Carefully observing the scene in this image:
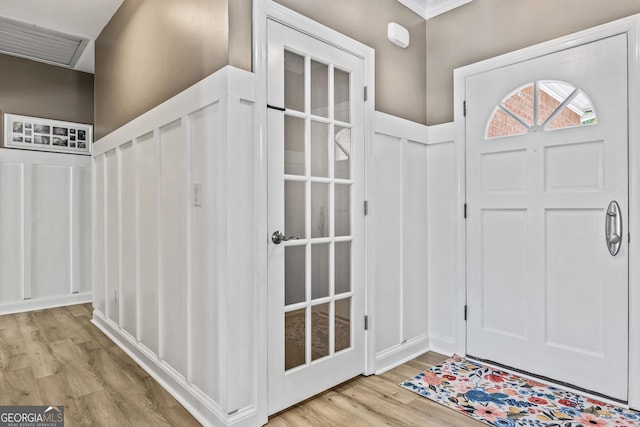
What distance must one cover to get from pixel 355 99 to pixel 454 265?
1.44 meters

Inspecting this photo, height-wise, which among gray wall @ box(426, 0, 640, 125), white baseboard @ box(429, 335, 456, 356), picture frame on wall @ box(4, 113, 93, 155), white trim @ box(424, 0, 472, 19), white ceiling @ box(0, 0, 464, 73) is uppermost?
white ceiling @ box(0, 0, 464, 73)

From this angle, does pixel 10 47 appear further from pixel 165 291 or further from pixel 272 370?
pixel 272 370

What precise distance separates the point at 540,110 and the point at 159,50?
2.50 meters

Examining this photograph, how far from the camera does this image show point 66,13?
3.22 meters

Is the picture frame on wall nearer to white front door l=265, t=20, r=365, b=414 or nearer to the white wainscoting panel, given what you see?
white front door l=265, t=20, r=365, b=414

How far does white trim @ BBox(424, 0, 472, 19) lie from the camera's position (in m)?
2.84

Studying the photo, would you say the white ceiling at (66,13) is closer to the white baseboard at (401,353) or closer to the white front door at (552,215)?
the white front door at (552,215)

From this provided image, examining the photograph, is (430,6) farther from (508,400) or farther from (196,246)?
(508,400)

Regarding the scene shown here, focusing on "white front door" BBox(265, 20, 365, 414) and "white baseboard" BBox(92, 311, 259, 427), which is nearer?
"white baseboard" BBox(92, 311, 259, 427)

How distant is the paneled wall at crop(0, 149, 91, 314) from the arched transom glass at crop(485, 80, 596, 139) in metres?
4.49

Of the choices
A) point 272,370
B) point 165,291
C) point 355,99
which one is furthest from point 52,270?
point 355,99

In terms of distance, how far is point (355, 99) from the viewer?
97.7 inches

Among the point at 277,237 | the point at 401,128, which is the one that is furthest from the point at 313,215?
the point at 401,128

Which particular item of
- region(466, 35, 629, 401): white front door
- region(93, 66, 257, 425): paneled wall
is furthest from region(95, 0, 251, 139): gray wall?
region(466, 35, 629, 401): white front door
